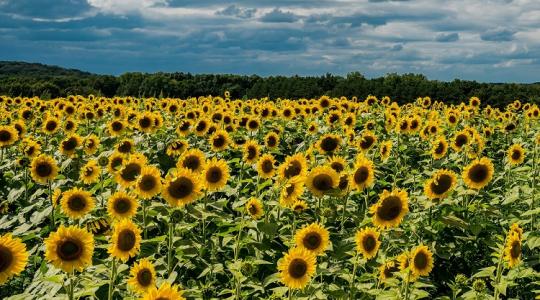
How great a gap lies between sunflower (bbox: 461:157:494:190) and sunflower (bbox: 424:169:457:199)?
2.62ft

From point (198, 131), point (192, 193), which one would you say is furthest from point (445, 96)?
point (192, 193)

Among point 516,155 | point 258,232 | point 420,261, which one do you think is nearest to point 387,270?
point 420,261

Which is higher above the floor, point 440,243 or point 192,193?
point 192,193

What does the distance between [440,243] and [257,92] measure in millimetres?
30461

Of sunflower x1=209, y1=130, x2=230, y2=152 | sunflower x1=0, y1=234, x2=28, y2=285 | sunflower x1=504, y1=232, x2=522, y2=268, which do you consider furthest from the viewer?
sunflower x1=209, y1=130, x2=230, y2=152

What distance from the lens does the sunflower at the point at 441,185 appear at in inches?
255

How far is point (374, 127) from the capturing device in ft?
46.2

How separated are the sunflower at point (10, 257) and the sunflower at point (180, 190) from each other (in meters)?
1.80

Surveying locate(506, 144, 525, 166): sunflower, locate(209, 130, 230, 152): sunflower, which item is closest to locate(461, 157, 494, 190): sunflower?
locate(506, 144, 525, 166): sunflower

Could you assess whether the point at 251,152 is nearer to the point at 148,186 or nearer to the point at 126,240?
the point at 148,186

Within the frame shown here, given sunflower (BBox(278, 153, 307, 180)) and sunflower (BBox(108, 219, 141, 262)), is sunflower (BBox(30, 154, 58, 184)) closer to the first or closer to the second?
sunflower (BBox(278, 153, 307, 180))

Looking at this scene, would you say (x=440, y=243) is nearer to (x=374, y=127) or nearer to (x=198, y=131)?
(x=198, y=131)

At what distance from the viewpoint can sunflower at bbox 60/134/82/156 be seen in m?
9.30

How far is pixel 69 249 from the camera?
14.2ft
